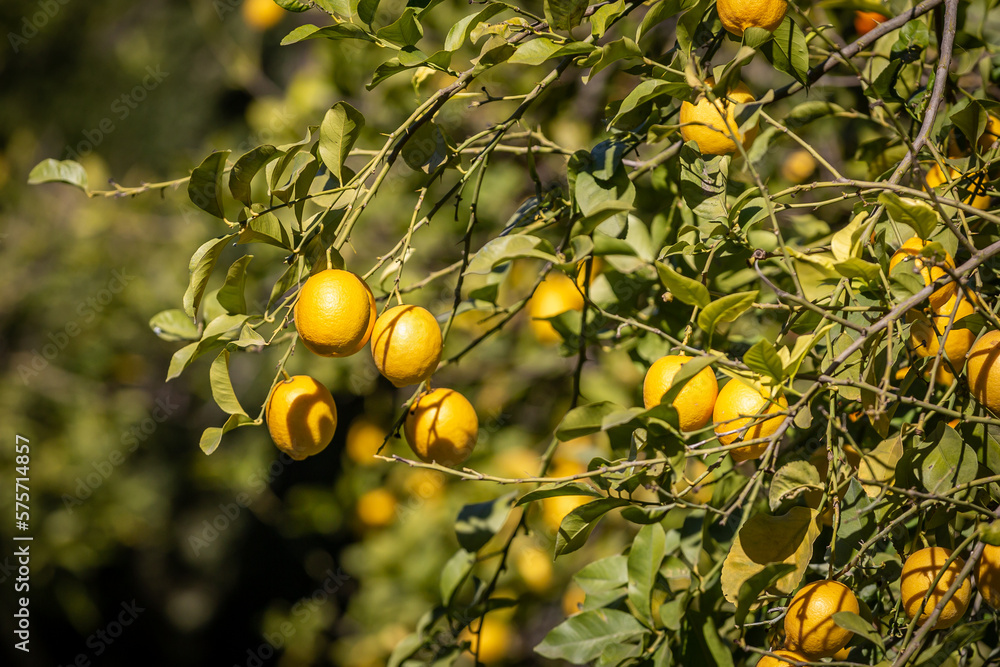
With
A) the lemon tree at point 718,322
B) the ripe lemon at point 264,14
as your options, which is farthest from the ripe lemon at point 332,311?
the ripe lemon at point 264,14

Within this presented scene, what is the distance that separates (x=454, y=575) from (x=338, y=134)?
0.48 meters

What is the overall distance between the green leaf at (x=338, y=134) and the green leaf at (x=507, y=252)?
0.50ft

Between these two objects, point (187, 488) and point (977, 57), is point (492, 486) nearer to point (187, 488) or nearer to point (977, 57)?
point (977, 57)

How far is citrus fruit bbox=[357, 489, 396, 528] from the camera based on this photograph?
1.47 m

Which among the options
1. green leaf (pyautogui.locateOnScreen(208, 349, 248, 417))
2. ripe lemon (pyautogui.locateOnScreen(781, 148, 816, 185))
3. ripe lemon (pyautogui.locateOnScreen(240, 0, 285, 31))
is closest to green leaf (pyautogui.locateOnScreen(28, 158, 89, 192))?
green leaf (pyautogui.locateOnScreen(208, 349, 248, 417))

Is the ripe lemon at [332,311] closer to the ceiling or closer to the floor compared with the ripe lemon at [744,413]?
closer to the ceiling

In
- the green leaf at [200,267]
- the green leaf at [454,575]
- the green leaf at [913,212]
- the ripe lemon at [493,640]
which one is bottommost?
the ripe lemon at [493,640]

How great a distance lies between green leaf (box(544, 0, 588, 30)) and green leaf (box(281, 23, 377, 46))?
5.6 inches

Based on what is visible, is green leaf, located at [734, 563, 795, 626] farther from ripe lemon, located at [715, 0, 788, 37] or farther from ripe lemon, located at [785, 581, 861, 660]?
ripe lemon, located at [715, 0, 788, 37]

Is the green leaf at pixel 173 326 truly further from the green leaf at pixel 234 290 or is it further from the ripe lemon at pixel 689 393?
the ripe lemon at pixel 689 393

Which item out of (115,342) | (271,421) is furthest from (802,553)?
(115,342)

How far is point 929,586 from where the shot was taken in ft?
1.55

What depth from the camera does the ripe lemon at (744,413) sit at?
49cm

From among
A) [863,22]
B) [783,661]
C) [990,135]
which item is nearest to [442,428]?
[783,661]
